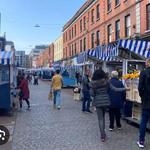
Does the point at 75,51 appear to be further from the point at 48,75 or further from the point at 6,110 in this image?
the point at 6,110

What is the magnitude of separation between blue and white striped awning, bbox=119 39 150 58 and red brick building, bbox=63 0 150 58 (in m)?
10.7

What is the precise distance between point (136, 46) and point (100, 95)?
180 inches

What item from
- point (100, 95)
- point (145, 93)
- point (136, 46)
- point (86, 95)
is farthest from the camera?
point (86, 95)

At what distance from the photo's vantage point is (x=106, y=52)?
16797 mm

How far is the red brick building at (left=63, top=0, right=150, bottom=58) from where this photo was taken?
25.8m

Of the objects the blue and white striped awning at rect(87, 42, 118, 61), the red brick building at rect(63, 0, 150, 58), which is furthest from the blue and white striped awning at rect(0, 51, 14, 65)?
the red brick building at rect(63, 0, 150, 58)

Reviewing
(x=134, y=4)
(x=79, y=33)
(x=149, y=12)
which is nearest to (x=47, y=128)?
(x=149, y=12)

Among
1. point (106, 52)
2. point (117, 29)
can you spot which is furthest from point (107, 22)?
point (106, 52)

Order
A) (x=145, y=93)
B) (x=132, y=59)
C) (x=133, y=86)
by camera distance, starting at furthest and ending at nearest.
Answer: (x=132, y=59)
(x=133, y=86)
(x=145, y=93)

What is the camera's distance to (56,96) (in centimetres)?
1727

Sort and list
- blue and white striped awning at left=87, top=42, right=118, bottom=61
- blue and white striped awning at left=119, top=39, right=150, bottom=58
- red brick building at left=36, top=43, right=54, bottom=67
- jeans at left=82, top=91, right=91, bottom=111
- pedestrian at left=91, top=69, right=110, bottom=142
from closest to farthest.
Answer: pedestrian at left=91, top=69, right=110, bottom=142
blue and white striped awning at left=119, top=39, right=150, bottom=58
blue and white striped awning at left=87, top=42, right=118, bottom=61
jeans at left=82, top=91, right=91, bottom=111
red brick building at left=36, top=43, right=54, bottom=67

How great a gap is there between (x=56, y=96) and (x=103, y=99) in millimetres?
7913

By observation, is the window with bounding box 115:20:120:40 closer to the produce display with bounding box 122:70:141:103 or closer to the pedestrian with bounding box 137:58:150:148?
the produce display with bounding box 122:70:141:103

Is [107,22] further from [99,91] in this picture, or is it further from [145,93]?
[145,93]
